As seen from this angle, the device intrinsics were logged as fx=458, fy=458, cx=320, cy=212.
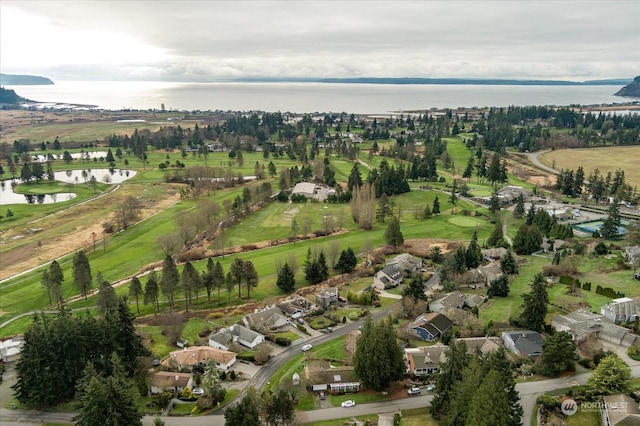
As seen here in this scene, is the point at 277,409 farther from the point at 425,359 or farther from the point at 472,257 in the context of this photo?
the point at 472,257

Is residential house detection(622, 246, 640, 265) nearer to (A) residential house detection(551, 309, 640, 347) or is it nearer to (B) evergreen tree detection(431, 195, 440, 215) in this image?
(A) residential house detection(551, 309, 640, 347)

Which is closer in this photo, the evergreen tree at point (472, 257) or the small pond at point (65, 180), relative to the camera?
the evergreen tree at point (472, 257)

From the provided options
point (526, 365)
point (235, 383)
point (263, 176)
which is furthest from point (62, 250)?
point (526, 365)

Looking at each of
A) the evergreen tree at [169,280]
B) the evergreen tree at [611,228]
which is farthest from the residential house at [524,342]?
the evergreen tree at [611,228]

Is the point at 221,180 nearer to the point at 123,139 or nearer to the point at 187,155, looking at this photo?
the point at 187,155

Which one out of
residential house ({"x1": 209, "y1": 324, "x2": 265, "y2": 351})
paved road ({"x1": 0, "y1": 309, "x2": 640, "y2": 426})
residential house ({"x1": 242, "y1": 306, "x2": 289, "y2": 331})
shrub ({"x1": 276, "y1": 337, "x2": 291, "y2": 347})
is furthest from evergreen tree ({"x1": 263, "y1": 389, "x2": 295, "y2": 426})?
residential house ({"x1": 242, "y1": 306, "x2": 289, "y2": 331})

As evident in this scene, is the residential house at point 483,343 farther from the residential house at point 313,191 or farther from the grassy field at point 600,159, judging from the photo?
the grassy field at point 600,159
